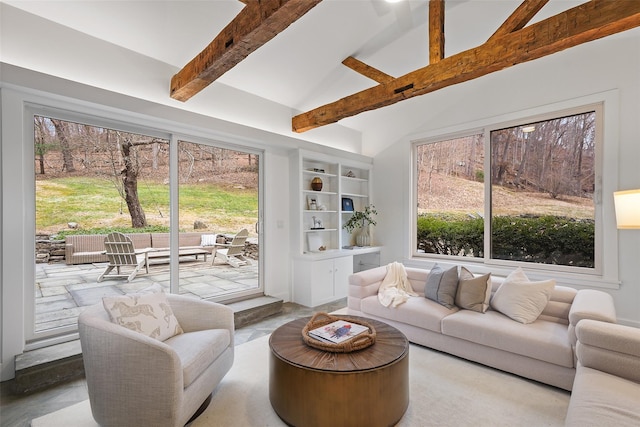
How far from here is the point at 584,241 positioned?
3.69 meters

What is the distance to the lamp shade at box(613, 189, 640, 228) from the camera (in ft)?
7.54

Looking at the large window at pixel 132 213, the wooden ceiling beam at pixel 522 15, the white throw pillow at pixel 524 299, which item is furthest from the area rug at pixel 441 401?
the wooden ceiling beam at pixel 522 15

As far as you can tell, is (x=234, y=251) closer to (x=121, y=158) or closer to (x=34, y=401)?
(x=121, y=158)

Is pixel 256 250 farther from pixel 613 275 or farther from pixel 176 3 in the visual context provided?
pixel 613 275

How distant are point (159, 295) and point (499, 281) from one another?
3.14 m

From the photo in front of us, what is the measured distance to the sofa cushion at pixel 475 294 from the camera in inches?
115

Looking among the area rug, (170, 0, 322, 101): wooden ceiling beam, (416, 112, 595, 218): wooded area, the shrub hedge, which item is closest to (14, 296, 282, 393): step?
the area rug

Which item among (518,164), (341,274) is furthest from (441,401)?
(518,164)

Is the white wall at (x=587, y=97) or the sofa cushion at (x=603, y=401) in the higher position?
the white wall at (x=587, y=97)

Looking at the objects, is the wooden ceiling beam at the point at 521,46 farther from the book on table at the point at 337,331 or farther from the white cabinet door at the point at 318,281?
the book on table at the point at 337,331

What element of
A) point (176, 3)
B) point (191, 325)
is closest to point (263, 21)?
point (176, 3)

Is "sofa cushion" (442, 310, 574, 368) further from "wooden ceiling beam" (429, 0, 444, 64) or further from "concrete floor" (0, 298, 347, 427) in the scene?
"concrete floor" (0, 298, 347, 427)

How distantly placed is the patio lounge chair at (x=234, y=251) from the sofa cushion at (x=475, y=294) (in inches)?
110

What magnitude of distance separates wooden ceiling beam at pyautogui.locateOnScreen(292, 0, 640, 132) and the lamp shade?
1247 mm
